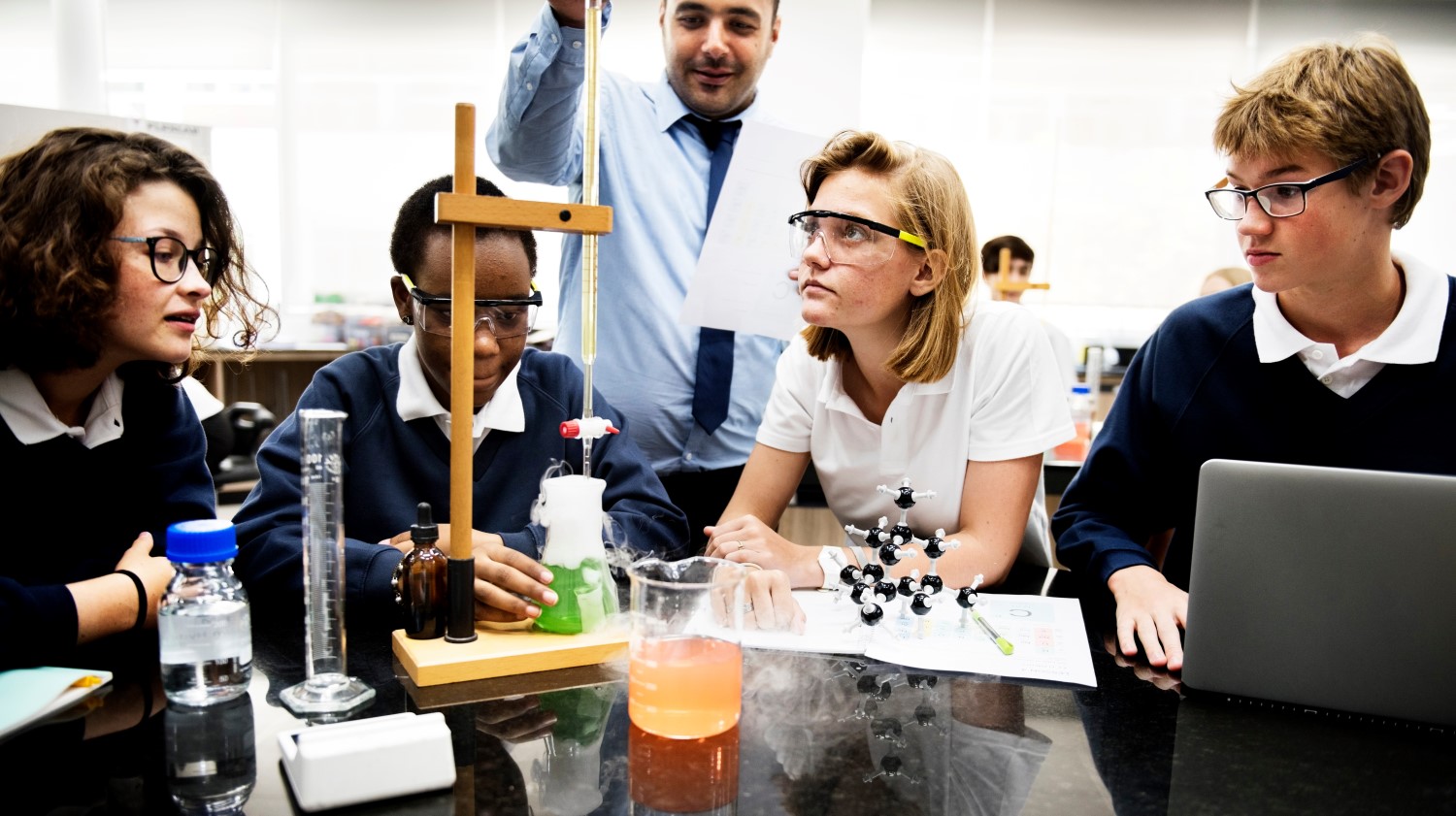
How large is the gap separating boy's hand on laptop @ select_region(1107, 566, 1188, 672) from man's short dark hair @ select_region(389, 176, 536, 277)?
95 centimetres

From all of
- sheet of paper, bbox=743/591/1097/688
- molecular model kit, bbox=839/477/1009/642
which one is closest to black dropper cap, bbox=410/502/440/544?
sheet of paper, bbox=743/591/1097/688

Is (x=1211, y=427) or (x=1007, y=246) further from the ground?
(x=1007, y=246)

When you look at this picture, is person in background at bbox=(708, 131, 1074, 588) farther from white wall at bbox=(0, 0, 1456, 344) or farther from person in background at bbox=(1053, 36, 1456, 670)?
white wall at bbox=(0, 0, 1456, 344)

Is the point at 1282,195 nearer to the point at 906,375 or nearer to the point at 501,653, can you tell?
the point at 906,375

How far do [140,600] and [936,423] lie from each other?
1.17 meters

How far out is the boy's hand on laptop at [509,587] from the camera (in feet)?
3.62

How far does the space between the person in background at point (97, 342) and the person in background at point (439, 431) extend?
0.15 metres

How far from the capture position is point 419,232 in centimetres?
149

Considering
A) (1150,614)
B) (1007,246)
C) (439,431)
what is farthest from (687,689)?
(1007,246)

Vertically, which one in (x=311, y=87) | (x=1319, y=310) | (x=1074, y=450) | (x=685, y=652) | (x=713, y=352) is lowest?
(x=1074, y=450)

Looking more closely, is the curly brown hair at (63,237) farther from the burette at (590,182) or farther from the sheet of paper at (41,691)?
the burette at (590,182)

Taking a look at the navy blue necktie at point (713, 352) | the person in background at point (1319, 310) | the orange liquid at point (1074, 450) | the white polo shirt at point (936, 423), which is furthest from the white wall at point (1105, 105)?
the person in background at point (1319, 310)

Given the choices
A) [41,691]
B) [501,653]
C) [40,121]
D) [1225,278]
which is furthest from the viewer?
[1225,278]

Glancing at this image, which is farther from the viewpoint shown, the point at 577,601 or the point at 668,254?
the point at 668,254
